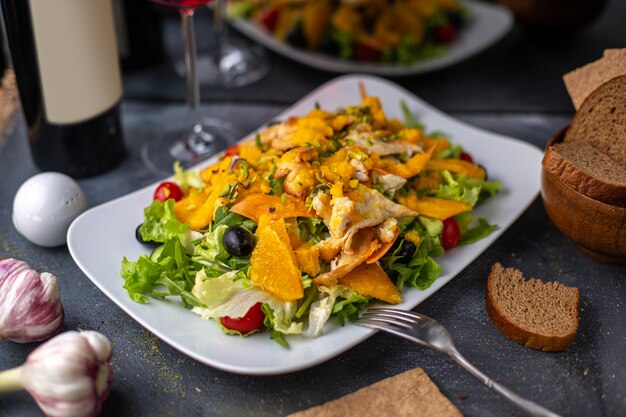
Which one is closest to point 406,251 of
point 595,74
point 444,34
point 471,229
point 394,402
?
point 471,229

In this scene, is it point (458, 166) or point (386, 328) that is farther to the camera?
point (458, 166)

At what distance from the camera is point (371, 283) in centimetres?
246

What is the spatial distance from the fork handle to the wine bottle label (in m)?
1.85

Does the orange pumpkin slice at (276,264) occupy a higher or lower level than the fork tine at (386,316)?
higher

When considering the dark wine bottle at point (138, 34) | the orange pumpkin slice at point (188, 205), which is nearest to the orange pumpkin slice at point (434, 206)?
the orange pumpkin slice at point (188, 205)

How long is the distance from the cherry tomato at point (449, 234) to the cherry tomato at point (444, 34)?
68.8 inches

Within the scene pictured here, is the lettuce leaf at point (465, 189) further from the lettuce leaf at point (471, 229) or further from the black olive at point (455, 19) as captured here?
the black olive at point (455, 19)

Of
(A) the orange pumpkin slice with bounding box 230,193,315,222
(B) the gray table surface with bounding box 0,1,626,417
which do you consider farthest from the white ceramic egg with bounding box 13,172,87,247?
(A) the orange pumpkin slice with bounding box 230,193,315,222

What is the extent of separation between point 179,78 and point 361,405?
2474 millimetres

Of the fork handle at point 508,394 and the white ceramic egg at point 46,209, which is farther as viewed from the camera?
the white ceramic egg at point 46,209

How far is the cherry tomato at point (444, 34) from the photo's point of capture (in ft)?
13.5

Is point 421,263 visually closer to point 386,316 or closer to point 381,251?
point 381,251

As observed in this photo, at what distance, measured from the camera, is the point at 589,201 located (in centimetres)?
257

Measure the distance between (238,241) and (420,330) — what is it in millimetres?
648
